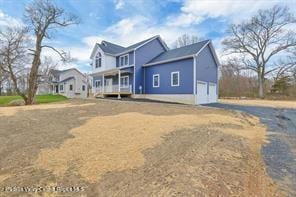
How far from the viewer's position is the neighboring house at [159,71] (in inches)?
768

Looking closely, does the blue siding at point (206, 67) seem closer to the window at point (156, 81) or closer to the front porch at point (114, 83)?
the window at point (156, 81)

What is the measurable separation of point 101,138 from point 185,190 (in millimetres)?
3832

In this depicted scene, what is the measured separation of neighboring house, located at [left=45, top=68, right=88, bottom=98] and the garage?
2965 centimetres

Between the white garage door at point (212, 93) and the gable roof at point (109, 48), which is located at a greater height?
the gable roof at point (109, 48)

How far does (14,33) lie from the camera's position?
2461cm

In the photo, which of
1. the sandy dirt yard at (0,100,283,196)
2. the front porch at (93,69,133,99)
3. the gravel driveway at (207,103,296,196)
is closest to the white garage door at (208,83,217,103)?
the front porch at (93,69,133,99)

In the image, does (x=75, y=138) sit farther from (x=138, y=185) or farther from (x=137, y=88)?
(x=137, y=88)

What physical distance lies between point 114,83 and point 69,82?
22.5m

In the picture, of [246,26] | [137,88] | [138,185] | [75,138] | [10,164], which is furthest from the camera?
[246,26]

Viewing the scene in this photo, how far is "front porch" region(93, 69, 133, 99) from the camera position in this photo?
24156 mm

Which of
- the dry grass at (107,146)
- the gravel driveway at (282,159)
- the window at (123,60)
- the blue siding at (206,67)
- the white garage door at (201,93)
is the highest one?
the window at (123,60)

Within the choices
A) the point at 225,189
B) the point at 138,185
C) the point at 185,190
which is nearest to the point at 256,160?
the point at 225,189

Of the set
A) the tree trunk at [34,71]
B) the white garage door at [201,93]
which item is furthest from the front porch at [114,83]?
the white garage door at [201,93]

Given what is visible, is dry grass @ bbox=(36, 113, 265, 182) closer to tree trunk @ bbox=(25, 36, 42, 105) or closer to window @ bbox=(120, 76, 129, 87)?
window @ bbox=(120, 76, 129, 87)
